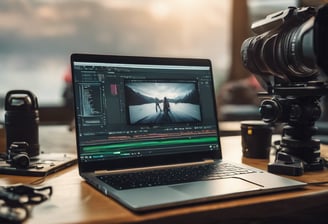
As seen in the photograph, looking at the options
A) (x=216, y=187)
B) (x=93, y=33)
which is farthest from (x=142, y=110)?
(x=93, y=33)

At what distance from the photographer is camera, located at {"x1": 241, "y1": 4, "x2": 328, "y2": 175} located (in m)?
1.08

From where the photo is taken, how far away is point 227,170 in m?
1.07

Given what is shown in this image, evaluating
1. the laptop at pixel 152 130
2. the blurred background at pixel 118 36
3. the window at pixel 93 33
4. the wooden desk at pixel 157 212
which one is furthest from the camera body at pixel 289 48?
the window at pixel 93 33

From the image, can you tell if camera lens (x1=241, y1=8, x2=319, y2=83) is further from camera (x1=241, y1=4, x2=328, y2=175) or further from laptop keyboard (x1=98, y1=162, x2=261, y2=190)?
laptop keyboard (x1=98, y1=162, x2=261, y2=190)

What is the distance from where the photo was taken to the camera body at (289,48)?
3.07 ft

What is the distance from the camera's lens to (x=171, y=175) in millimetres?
999

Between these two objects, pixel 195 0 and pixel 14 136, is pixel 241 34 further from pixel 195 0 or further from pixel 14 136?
pixel 14 136

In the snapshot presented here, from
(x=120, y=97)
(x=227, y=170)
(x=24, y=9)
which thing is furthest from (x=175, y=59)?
(x=24, y=9)

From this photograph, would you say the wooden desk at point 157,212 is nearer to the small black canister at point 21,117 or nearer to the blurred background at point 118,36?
the small black canister at point 21,117

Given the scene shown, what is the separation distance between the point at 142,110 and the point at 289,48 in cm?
39

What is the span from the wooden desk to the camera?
127mm

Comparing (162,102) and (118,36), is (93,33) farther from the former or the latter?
(162,102)

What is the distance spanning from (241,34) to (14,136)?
391cm

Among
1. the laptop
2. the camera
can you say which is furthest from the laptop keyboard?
the camera
